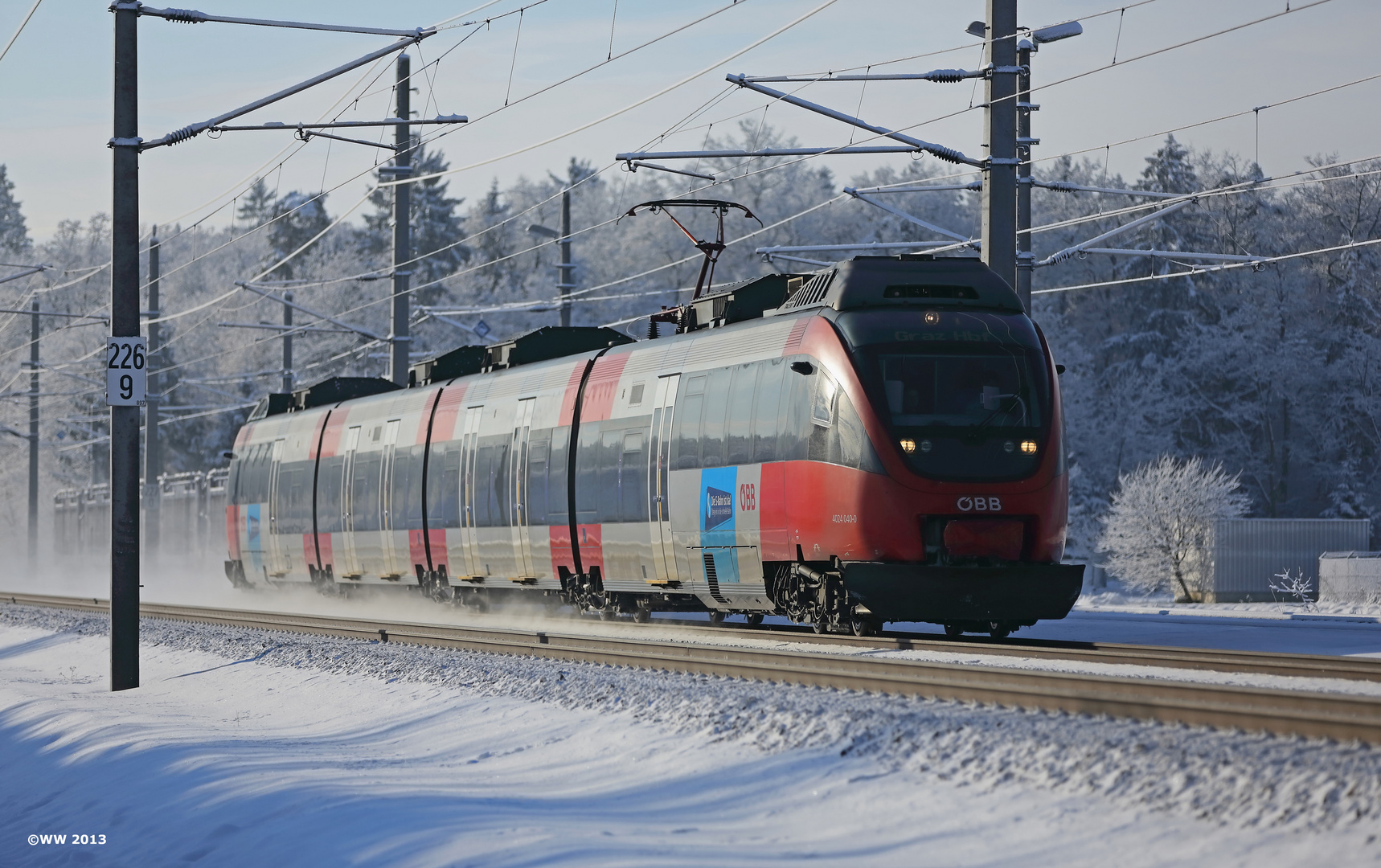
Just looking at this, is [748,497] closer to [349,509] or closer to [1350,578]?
[349,509]

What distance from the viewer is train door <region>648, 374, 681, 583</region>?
787 inches

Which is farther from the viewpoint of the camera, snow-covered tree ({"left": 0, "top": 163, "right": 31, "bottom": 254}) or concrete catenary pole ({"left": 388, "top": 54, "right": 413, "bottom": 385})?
snow-covered tree ({"left": 0, "top": 163, "right": 31, "bottom": 254})

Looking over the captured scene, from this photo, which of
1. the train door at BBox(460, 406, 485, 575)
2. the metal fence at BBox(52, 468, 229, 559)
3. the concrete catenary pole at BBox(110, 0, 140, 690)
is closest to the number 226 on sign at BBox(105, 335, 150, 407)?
the concrete catenary pole at BBox(110, 0, 140, 690)

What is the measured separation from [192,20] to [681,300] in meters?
53.6

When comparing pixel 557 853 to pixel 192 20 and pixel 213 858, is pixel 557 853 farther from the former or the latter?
pixel 192 20

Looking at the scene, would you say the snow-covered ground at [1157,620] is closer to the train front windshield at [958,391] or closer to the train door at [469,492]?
the train door at [469,492]

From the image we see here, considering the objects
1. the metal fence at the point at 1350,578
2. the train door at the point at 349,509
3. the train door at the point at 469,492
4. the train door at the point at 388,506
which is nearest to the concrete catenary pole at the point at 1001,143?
the train door at the point at 469,492

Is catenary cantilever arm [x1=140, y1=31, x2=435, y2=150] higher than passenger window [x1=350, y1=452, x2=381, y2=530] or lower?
higher

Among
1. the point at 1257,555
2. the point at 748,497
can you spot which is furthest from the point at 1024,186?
the point at 1257,555

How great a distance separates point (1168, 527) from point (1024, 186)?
46.4 feet

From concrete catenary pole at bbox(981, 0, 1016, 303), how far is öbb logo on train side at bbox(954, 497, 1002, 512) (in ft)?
18.5

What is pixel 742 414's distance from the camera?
18328 mm

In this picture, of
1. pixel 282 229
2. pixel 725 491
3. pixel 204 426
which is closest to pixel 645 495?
pixel 725 491

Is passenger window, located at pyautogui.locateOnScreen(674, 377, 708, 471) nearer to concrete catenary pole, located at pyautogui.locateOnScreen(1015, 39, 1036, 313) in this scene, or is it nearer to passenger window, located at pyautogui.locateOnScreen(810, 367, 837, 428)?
passenger window, located at pyautogui.locateOnScreen(810, 367, 837, 428)
